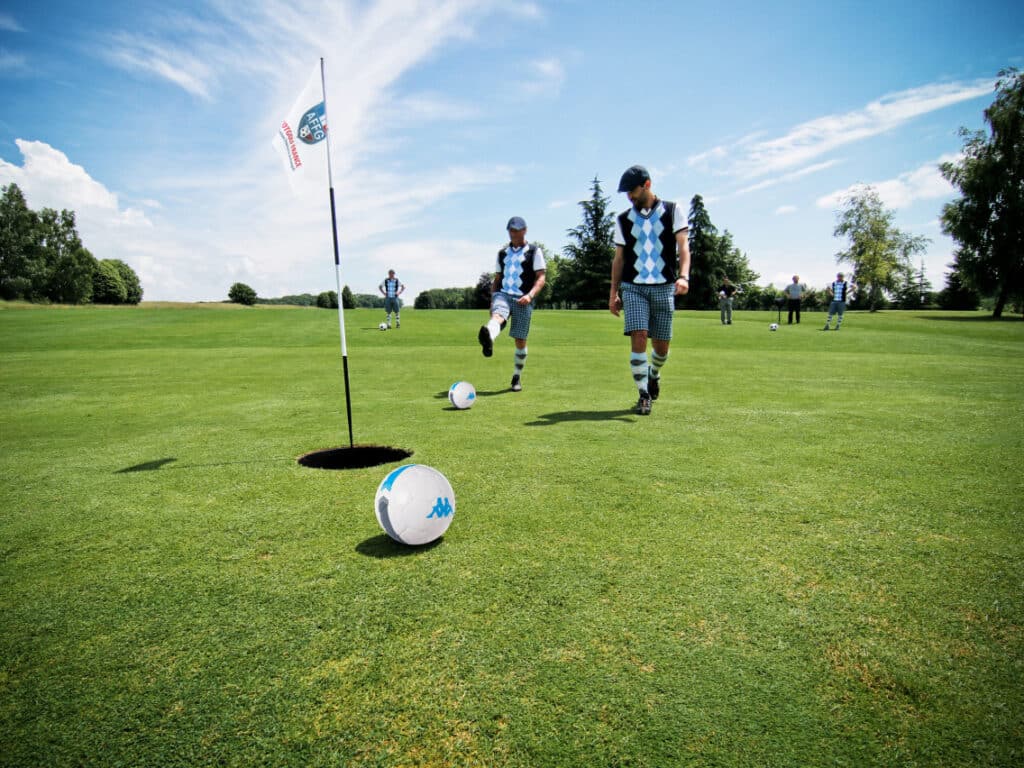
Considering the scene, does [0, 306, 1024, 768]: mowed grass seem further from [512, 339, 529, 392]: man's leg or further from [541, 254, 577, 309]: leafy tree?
[541, 254, 577, 309]: leafy tree

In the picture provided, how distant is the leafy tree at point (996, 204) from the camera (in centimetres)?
4106

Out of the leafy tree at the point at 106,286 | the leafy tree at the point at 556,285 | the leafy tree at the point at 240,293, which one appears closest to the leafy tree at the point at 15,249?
the leafy tree at the point at 106,286

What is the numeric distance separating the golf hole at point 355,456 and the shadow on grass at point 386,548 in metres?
1.80

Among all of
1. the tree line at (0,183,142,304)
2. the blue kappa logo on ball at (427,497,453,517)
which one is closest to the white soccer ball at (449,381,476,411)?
the blue kappa logo on ball at (427,497,453,517)

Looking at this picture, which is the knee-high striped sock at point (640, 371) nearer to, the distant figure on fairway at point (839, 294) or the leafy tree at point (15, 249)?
the distant figure on fairway at point (839, 294)

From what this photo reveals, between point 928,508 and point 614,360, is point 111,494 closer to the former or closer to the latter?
point 928,508

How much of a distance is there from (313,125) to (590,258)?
87.9 m

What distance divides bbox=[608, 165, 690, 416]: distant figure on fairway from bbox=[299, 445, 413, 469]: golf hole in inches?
127

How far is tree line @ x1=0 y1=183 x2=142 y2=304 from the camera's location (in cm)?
7856

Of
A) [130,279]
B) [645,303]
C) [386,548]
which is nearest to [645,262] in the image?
[645,303]

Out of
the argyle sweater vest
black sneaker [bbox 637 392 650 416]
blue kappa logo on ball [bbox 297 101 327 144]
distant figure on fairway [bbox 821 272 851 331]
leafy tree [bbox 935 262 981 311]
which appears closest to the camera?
blue kappa logo on ball [bbox 297 101 327 144]

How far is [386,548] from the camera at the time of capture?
313 centimetres

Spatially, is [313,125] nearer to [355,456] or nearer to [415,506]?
[355,456]

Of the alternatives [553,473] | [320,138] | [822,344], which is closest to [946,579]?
[553,473]
